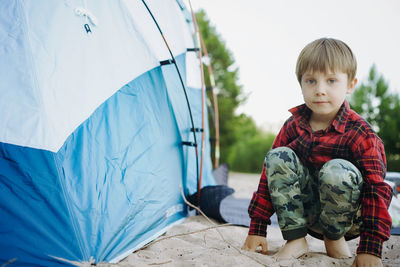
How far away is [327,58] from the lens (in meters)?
1.07

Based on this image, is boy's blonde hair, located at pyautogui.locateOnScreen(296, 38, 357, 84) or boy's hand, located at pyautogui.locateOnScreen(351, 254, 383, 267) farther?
boy's blonde hair, located at pyautogui.locateOnScreen(296, 38, 357, 84)

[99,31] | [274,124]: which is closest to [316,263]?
[99,31]

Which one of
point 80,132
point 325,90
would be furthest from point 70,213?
point 325,90

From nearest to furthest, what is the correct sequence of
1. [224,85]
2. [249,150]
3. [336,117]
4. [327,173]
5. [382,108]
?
[327,173]
[336,117]
[382,108]
[249,150]
[224,85]

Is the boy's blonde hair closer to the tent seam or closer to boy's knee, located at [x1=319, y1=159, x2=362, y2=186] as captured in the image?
boy's knee, located at [x1=319, y1=159, x2=362, y2=186]

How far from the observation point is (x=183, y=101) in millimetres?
1861

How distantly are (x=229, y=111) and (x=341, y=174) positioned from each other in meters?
4.90

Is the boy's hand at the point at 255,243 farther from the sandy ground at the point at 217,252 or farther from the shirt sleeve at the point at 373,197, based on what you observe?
the shirt sleeve at the point at 373,197

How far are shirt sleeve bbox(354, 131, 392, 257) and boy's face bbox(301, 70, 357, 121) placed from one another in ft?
0.51

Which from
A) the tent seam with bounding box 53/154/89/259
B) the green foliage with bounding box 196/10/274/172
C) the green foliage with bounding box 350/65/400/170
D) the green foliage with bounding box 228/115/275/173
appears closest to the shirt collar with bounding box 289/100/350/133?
the tent seam with bounding box 53/154/89/259

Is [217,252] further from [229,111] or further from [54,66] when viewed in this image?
[229,111]

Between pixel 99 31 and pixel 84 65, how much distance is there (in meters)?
0.19

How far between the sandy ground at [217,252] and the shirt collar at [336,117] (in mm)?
457

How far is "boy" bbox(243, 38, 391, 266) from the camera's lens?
0.99 meters
